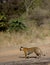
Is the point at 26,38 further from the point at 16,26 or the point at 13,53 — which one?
the point at 13,53

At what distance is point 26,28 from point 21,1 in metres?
4.74

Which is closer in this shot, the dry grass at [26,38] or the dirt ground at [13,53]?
the dirt ground at [13,53]

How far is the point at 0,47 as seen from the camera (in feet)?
47.9

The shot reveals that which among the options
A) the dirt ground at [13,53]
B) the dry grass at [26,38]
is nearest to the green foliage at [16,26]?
the dry grass at [26,38]

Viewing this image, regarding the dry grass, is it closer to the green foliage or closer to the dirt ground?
the green foliage

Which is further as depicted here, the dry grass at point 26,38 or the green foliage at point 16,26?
the green foliage at point 16,26

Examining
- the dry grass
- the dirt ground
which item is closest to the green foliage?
the dry grass

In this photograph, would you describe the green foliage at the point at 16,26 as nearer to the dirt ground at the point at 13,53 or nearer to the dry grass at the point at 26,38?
the dry grass at the point at 26,38

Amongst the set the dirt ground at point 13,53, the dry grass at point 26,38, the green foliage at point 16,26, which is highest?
the dirt ground at point 13,53

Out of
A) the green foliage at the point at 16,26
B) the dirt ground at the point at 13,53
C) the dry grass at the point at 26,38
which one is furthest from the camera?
the green foliage at the point at 16,26

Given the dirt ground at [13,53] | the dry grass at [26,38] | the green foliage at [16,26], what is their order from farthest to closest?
the green foliage at [16,26] < the dry grass at [26,38] < the dirt ground at [13,53]

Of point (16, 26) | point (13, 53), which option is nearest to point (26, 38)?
point (16, 26)

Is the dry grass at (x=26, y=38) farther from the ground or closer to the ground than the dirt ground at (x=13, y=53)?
closer to the ground

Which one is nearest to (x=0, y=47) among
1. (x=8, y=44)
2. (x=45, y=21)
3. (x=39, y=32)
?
(x=8, y=44)
